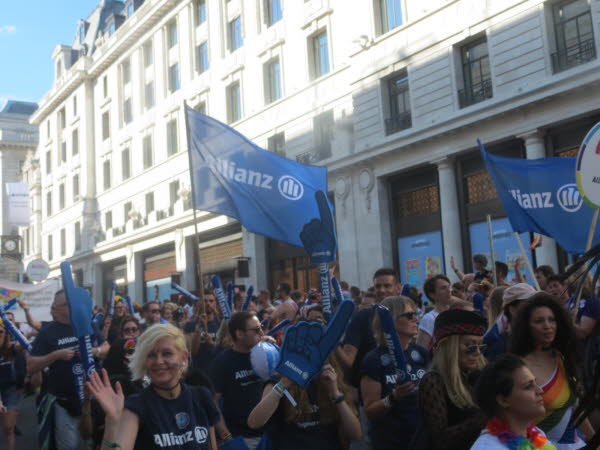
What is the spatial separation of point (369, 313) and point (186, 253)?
24.7m

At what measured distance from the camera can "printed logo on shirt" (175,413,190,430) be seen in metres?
3.25

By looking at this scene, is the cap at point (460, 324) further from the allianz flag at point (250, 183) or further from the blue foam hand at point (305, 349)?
the allianz flag at point (250, 183)

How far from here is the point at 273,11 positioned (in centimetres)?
2523

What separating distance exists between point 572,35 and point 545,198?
8.81 meters

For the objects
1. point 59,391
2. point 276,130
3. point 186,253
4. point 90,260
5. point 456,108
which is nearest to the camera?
point 59,391

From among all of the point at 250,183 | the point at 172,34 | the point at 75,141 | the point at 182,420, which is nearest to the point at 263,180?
the point at 250,183

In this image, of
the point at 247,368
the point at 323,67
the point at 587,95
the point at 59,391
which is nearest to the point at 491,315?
the point at 247,368

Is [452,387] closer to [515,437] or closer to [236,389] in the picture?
[515,437]

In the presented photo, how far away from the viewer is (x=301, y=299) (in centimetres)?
1130

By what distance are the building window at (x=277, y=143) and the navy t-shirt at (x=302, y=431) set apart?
20563 millimetres

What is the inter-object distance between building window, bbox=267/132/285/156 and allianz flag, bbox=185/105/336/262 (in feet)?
53.3

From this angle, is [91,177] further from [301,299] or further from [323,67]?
[301,299]

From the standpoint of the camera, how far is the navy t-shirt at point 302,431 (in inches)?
145

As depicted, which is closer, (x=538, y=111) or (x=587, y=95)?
(x=587, y=95)
